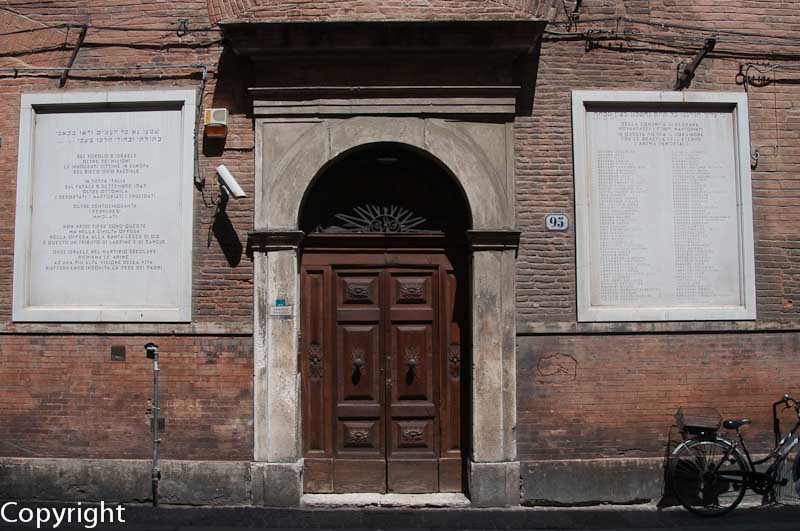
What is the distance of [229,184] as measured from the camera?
707 centimetres

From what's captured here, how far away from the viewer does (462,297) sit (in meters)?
7.46

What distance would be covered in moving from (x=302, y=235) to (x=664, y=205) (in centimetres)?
380

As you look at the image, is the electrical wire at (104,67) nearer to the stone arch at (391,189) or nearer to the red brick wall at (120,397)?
the stone arch at (391,189)

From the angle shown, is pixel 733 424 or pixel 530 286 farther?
pixel 530 286

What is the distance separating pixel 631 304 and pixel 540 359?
113cm

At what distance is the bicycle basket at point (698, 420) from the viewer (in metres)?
6.87

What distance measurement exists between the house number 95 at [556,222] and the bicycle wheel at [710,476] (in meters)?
2.45

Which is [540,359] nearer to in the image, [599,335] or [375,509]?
[599,335]

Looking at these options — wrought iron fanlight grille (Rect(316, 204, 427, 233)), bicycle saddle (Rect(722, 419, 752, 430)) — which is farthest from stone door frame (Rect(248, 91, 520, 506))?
bicycle saddle (Rect(722, 419, 752, 430))

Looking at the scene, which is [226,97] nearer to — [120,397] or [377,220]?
[377,220]

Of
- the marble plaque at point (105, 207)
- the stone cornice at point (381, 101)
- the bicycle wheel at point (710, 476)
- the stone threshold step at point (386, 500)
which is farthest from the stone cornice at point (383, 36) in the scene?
the stone threshold step at point (386, 500)

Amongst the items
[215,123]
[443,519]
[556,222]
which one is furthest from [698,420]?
[215,123]

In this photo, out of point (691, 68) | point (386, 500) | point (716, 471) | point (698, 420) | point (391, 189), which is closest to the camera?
point (716, 471)

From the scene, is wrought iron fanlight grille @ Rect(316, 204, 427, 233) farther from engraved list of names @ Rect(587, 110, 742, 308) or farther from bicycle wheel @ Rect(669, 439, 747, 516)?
bicycle wheel @ Rect(669, 439, 747, 516)
